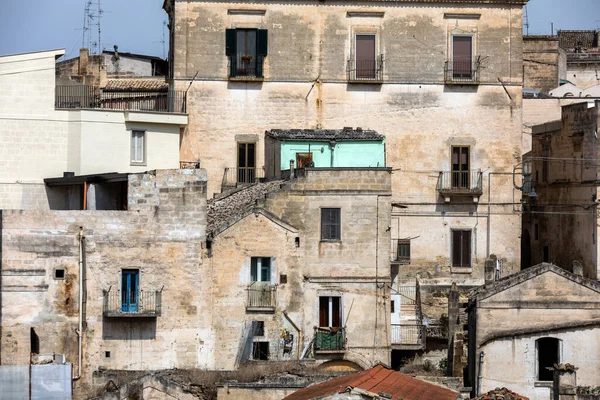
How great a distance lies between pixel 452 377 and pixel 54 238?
37.9 feet

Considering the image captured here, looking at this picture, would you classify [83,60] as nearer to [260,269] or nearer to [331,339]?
[260,269]

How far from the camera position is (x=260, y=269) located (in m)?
46.1

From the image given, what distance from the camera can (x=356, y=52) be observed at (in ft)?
179

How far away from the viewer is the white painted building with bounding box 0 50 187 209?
165 feet

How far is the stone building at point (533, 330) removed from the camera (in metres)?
45.8

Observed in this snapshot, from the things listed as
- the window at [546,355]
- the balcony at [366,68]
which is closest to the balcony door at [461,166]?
the balcony at [366,68]

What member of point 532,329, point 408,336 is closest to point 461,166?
point 408,336

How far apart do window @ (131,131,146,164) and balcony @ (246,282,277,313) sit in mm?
8400

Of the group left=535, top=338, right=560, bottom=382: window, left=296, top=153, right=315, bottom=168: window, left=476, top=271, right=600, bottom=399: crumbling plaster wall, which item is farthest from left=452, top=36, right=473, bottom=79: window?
left=535, top=338, right=560, bottom=382: window

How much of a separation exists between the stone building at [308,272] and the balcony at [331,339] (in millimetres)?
28

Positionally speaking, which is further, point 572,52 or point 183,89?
point 572,52

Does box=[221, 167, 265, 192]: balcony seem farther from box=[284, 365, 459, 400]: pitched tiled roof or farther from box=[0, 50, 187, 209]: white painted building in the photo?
box=[284, 365, 459, 400]: pitched tiled roof

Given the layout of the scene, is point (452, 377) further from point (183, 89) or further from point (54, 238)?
point (183, 89)

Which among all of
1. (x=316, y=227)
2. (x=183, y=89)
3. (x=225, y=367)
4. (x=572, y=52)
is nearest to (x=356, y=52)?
(x=183, y=89)
